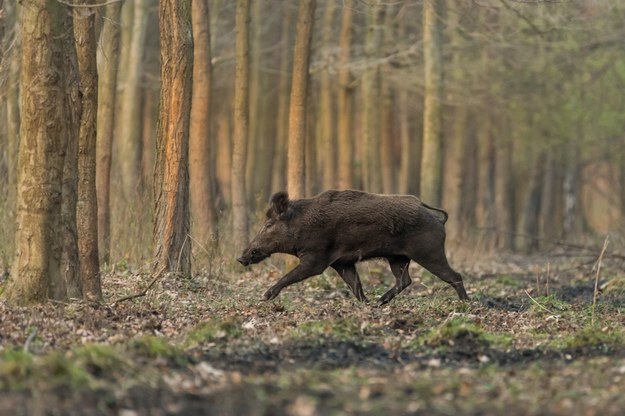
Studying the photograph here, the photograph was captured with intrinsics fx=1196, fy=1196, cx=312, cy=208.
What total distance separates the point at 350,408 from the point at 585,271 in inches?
759

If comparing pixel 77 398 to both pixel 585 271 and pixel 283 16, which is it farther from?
pixel 283 16

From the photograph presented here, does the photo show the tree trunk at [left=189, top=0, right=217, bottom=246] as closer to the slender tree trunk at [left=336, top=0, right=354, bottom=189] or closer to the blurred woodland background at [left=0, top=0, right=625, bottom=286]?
the blurred woodland background at [left=0, top=0, right=625, bottom=286]

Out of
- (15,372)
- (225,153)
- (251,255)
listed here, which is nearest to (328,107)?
(225,153)

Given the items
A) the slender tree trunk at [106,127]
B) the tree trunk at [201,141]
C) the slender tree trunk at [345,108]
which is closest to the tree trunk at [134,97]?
the slender tree trunk at [345,108]

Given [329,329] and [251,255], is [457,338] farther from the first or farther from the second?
[251,255]

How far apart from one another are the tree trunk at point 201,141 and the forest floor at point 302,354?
1.89m

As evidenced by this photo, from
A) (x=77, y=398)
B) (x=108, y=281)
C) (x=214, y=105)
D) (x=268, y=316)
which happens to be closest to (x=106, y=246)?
(x=108, y=281)

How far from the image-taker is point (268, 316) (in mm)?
14422

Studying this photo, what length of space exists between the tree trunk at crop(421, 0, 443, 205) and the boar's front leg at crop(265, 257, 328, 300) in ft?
24.8

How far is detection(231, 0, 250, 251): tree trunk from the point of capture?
74.3 feet

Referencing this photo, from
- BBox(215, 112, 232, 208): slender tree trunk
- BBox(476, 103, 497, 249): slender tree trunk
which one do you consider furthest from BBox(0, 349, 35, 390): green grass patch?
BBox(476, 103, 497, 249): slender tree trunk

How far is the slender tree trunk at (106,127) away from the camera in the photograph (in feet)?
66.5

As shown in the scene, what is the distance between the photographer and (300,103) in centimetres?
2192

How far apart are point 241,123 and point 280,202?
5701mm
